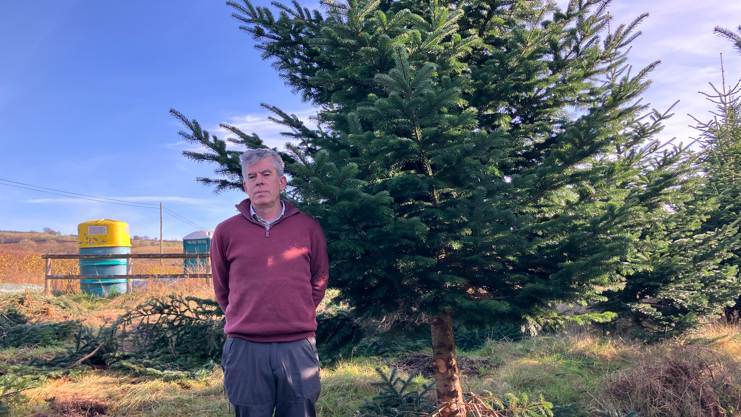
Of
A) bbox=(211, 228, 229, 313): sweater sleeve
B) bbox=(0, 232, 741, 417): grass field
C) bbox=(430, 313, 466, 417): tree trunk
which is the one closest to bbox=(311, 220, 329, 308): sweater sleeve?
bbox=(211, 228, 229, 313): sweater sleeve

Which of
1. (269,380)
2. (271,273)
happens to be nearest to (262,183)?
(271,273)

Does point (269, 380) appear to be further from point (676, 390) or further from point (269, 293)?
point (676, 390)

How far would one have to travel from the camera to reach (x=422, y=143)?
2.67 metres

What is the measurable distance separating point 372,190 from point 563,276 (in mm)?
1365

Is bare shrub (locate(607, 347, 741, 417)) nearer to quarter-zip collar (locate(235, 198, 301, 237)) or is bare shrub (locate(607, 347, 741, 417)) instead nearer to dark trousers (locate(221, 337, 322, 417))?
dark trousers (locate(221, 337, 322, 417))

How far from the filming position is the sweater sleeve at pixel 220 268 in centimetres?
257

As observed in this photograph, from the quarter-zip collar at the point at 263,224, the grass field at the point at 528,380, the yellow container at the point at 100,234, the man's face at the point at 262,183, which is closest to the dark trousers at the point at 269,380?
the quarter-zip collar at the point at 263,224

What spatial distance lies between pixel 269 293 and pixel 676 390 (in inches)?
164

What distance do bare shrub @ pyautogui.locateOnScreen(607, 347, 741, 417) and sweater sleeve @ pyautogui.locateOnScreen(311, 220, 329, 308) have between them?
11.0 ft

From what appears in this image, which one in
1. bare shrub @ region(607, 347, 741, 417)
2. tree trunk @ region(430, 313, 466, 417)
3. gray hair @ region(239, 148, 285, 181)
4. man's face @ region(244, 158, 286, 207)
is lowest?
bare shrub @ region(607, 347, 741, 417)

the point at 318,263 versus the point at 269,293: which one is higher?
the point at 318,263

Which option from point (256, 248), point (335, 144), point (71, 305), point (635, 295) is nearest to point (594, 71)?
point (335, 144)

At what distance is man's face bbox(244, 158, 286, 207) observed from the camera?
2490 mm

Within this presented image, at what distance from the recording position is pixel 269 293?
7.82ft
